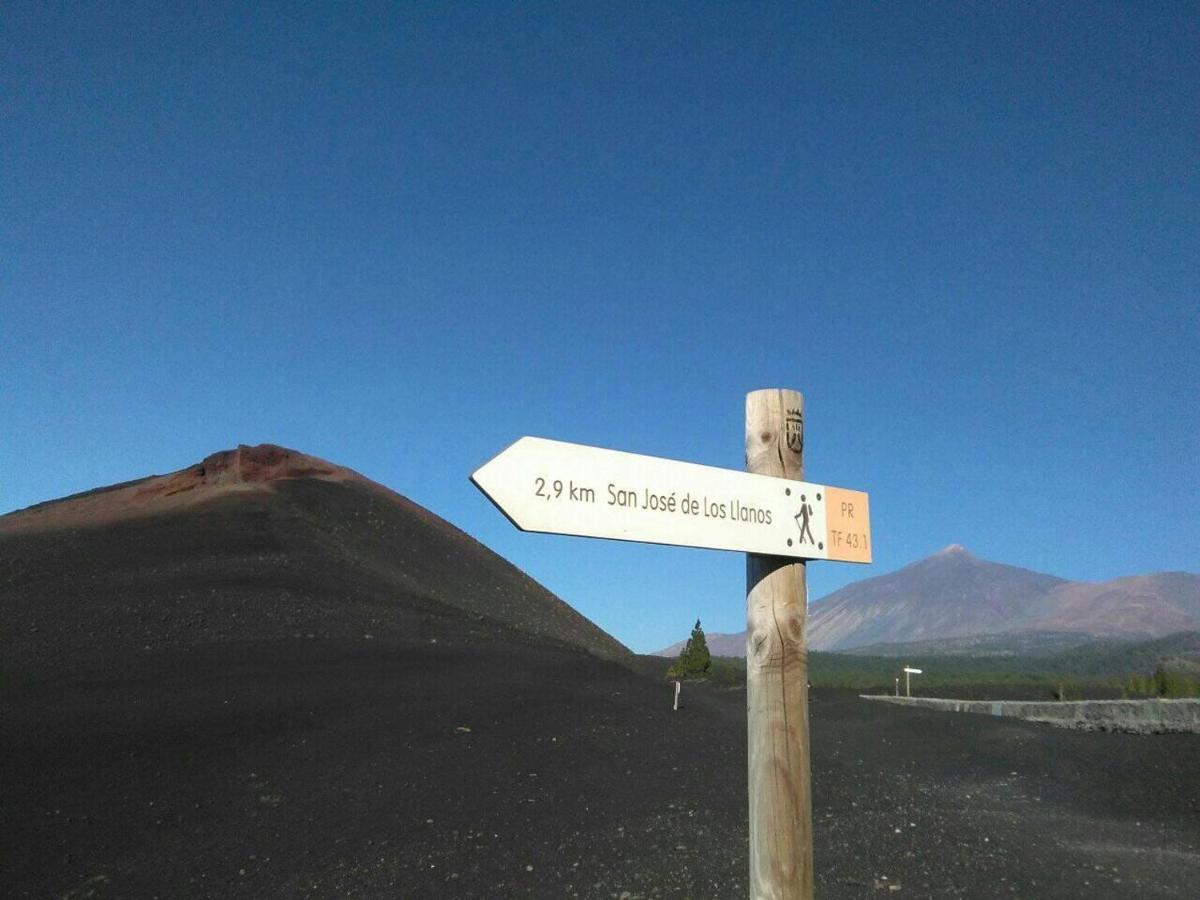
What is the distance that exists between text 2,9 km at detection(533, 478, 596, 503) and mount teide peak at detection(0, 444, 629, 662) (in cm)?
1589

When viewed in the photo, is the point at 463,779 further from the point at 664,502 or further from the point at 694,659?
the point at 694,659

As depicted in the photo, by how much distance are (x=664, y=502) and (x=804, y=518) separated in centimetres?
70

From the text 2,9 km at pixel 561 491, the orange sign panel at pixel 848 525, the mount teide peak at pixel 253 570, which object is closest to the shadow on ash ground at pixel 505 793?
the mount teide peak at pixel 253 570

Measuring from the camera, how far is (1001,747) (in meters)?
12.6

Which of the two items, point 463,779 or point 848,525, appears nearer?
point 848,525

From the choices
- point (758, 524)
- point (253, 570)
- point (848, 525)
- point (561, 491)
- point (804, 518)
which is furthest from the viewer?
point (253, 570)

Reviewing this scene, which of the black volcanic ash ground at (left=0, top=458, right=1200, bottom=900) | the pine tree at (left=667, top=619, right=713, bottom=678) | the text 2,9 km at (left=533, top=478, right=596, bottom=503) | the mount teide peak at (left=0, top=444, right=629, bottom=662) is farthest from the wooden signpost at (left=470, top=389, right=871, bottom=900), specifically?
the pine tree at (left=667, top=619, right=713, bottom=678)

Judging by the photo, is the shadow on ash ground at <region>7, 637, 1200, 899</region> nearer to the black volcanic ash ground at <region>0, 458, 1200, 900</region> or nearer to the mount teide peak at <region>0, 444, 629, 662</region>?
the black volcanic ash ground at <region>0, 458, 1200, 900</region>

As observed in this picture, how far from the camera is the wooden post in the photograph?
3.40m

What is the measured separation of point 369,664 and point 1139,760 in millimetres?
11259

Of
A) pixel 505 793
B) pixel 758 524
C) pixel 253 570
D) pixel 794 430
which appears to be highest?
pixel 253 570

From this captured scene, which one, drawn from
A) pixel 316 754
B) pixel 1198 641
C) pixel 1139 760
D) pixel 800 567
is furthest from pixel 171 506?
pixel 1198 641

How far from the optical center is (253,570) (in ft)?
78.2

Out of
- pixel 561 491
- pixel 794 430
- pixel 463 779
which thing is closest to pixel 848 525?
pixel 794 430
